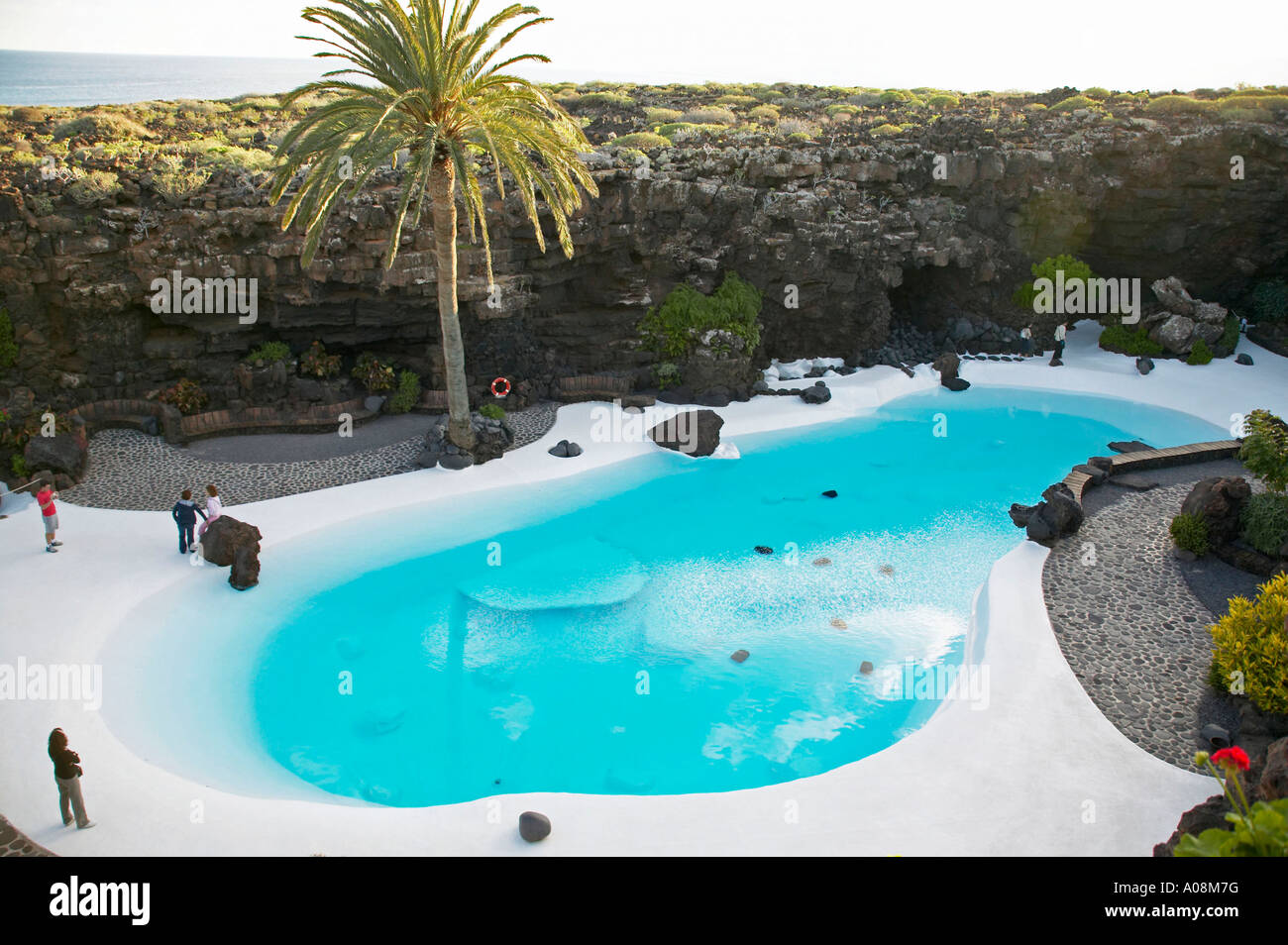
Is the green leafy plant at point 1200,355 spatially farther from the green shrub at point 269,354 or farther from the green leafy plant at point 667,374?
the green shrub at point 269,354

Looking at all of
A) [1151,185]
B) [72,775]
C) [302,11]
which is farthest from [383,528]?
[1151,185]

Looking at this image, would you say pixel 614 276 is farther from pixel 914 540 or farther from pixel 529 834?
pixel 529 834

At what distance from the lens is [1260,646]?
1284cm

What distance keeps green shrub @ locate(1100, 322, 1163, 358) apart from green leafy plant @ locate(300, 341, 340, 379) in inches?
1026

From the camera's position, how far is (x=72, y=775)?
1042cm

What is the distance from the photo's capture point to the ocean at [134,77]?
4994 centimetres

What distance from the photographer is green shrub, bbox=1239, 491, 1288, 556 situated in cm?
1673

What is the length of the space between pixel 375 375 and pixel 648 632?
12.7 meters

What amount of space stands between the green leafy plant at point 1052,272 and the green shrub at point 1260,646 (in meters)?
20.6

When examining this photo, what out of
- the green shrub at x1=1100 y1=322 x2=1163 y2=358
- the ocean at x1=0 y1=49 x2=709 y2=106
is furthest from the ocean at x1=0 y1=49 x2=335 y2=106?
the green shrub at x1=1100 y1=322 x2=1163 y2=358

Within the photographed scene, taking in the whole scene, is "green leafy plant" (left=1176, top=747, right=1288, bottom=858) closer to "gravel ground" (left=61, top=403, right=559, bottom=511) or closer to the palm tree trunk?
the palm tree trunk

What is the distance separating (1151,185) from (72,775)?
36.2m

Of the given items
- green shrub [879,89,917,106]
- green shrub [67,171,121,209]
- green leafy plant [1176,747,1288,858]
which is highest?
green shrub [879,89,917,106]

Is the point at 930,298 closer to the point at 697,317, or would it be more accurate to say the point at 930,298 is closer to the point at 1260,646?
the point at 697,317
